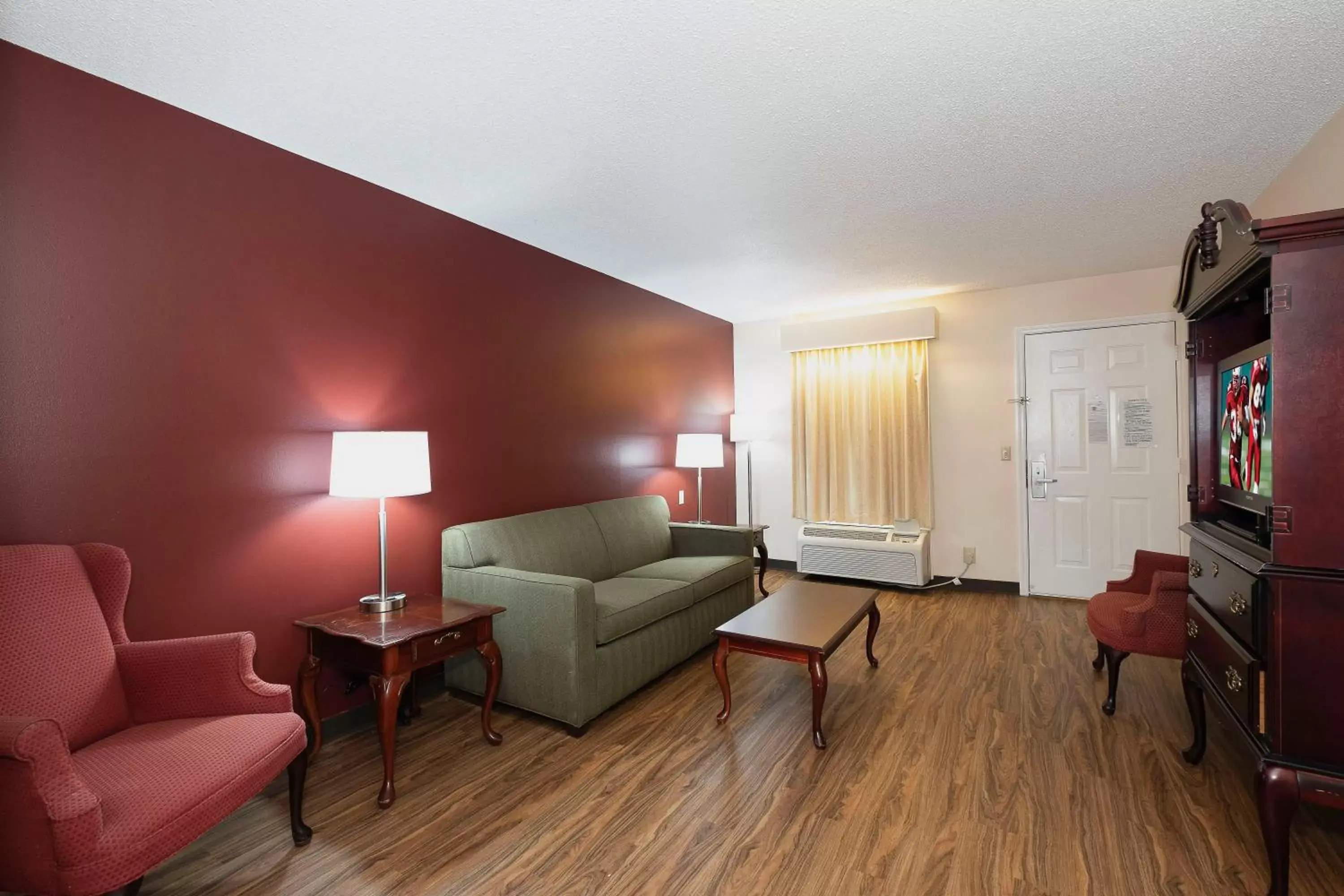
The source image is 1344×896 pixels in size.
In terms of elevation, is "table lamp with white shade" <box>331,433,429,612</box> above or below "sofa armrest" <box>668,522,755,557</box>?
above

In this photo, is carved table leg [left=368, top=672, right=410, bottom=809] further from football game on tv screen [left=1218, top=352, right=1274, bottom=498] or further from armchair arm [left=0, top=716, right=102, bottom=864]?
football game on tv screen [left=1218, top=352, right=1274, bottom=498]

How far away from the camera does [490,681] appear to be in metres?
2.52

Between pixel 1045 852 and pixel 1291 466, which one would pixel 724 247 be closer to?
pixel 1291 466

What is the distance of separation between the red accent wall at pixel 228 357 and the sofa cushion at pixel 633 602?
0.82 metres

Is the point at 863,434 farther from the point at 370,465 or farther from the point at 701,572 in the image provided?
the point at 370,465

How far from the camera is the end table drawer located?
2213mm

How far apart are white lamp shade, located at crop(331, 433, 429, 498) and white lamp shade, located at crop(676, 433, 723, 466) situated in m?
2.58

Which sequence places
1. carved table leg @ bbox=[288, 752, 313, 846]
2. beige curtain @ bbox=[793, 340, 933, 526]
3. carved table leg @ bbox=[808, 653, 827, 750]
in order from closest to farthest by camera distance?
carved table leg @ bbox=[288, 752, 313, 846] → carved table leg @ bbox=[808, 653, 827, 750] → beige curtain @ bbox=[793, 340, 933, 526]

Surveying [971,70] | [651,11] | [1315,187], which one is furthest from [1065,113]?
[651,11]

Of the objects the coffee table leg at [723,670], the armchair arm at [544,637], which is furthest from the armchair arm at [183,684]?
the coffee table leg at [723,670]

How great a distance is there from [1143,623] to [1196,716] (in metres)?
0.41

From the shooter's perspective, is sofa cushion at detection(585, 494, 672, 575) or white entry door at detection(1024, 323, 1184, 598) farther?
white entry door at detection(1024, 323, 1184, 598)

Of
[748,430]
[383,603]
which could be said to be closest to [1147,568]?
[748,430]

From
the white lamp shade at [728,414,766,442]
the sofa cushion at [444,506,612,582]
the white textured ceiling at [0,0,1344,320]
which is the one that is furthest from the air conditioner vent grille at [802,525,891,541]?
the white textured ceiling at [0,0,1344,320]
